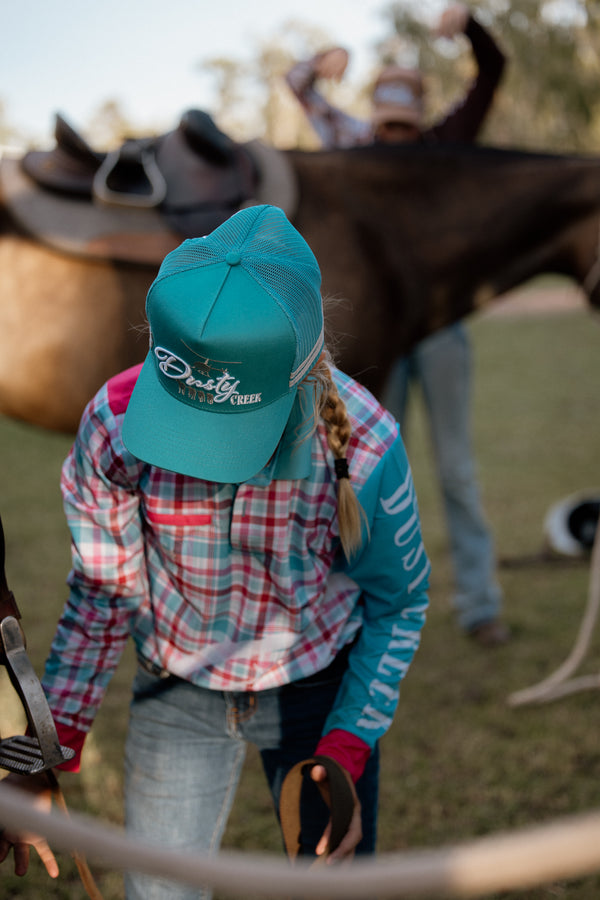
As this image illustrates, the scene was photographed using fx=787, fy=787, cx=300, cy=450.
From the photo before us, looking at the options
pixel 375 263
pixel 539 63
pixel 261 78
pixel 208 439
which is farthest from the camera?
pixel 261 78

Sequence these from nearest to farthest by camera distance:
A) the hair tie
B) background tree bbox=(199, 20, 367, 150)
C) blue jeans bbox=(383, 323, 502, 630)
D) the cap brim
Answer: the cap brim
the hair tie
blue jeans bbox=(383, 323, 502, 630)
background tree bbox=(199, 20, 367, 150)

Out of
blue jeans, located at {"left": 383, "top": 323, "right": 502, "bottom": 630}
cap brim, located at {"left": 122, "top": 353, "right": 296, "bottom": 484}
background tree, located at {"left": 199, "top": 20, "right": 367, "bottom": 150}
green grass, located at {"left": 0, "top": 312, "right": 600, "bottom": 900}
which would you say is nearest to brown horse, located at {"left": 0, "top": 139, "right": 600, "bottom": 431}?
blue jeans, located at {"left": 383, "top": 323, "right": 502, "bottom": 630}

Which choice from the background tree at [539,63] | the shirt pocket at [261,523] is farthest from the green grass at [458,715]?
the background tree at [539,63]

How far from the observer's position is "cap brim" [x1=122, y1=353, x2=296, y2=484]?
3.39 ft

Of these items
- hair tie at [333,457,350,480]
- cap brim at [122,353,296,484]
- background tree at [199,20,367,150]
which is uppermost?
cap brim at [122,353,296,484]

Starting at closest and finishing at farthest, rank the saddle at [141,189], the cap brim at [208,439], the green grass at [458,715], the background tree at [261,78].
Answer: the cap brim at [208,439], the green grass at [458,715], the saddle at [141,189], the background tree at [261,78]

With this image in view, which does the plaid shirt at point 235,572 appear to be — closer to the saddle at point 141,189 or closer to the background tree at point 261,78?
the saddle at point 141,189

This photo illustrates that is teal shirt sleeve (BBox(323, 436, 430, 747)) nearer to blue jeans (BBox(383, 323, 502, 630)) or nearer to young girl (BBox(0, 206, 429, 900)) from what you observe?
young girl (BBox(0, 206, 429, 900))

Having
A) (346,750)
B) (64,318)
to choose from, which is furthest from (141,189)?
(346,750)

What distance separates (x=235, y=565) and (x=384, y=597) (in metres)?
0.25

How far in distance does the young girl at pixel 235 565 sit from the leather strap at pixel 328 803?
0.03 metres

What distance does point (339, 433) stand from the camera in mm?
1144

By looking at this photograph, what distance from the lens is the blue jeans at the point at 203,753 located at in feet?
4.21

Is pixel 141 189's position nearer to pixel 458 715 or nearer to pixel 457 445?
pixel 457 445
